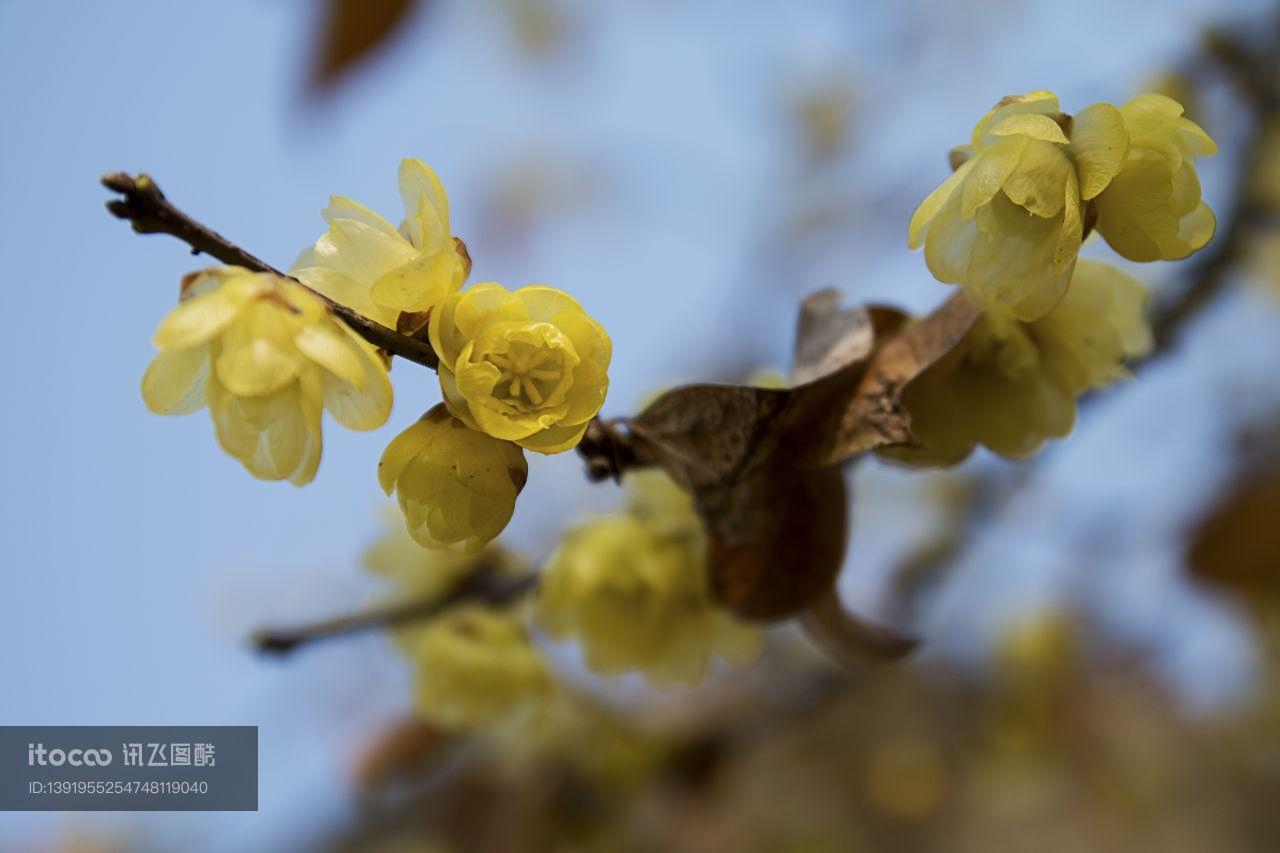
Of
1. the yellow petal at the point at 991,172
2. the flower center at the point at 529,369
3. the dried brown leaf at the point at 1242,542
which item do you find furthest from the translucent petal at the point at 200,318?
the dried brown leaf at the point at 1242,542

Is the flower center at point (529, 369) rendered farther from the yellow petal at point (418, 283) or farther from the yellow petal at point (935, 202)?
the yellow petal at point (935, 202)

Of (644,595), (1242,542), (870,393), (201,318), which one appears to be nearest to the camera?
(201,318)

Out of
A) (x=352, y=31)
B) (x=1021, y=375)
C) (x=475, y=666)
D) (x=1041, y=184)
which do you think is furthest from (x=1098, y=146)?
(x=352, y=31)

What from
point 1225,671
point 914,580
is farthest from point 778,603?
point 1225,671

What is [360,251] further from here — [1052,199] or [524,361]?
[1052,199]

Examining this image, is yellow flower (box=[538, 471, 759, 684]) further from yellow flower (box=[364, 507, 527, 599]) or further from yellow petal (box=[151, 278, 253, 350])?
yellow petal (box=[151, 278, 253, 350])

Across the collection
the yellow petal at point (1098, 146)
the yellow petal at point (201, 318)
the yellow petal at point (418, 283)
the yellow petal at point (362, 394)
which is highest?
the yellow petal at point (1098, 146)

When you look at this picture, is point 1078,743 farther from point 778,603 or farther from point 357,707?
point 778,603
